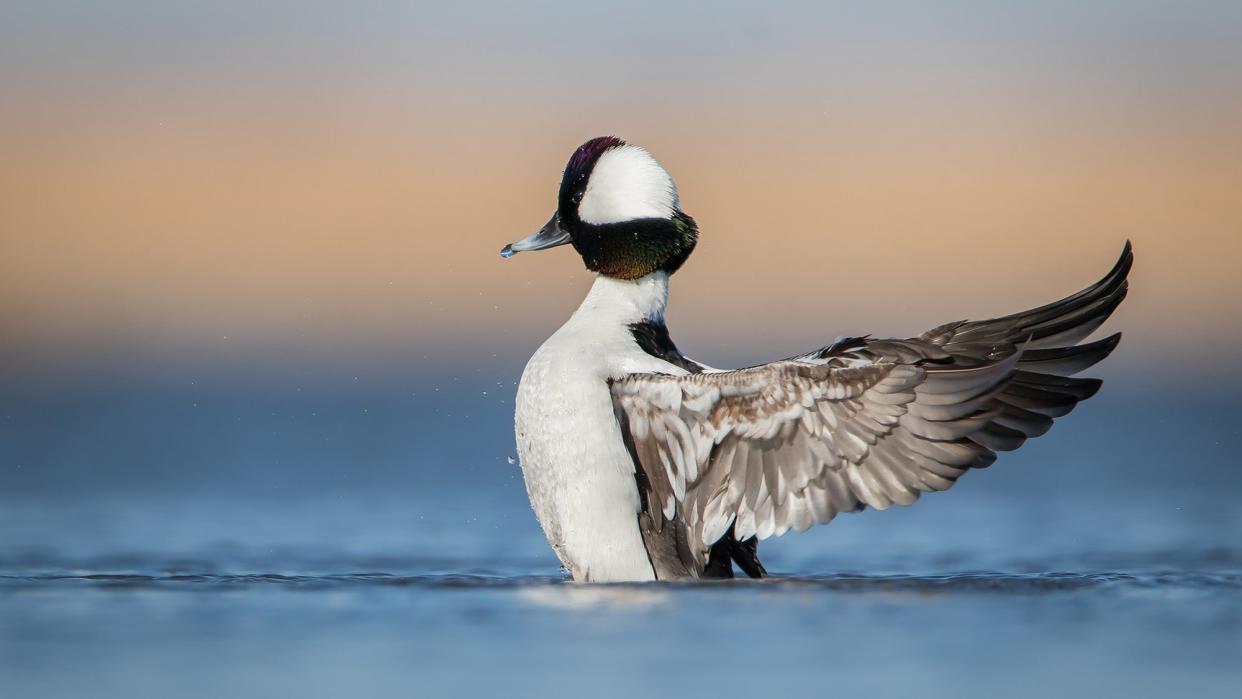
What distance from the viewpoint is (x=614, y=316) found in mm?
8383

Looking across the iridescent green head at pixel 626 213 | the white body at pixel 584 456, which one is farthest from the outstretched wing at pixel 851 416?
the iridescent green head at pixel 626 213

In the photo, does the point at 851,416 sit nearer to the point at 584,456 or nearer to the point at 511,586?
the point at 584,456

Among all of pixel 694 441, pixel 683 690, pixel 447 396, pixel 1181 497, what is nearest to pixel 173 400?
pixel 447 396

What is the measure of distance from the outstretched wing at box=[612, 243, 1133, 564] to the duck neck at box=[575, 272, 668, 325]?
74 cm

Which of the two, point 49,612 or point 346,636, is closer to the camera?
point 346,636

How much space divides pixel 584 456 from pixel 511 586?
33.0 inches

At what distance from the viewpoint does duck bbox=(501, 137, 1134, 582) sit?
7367 millimetres

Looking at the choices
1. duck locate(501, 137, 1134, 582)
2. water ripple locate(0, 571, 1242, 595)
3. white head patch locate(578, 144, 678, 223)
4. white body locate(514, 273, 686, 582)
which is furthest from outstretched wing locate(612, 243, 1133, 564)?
white head patch locate(578, 144, 678, 223)

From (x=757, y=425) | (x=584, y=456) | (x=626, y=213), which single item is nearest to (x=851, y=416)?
(x=757, y=425)

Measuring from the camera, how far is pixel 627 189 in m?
8.52

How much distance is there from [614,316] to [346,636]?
2.07 metres

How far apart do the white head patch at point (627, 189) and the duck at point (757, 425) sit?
0.47m

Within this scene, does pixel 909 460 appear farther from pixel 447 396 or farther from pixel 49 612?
pixel 447 396

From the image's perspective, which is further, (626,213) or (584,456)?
(626,213)
